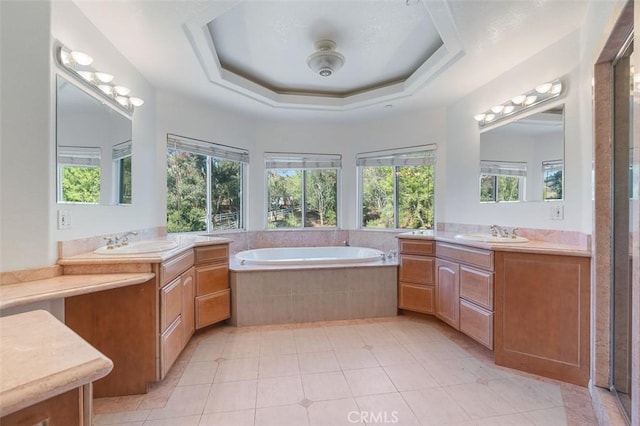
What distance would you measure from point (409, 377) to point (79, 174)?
2536mm

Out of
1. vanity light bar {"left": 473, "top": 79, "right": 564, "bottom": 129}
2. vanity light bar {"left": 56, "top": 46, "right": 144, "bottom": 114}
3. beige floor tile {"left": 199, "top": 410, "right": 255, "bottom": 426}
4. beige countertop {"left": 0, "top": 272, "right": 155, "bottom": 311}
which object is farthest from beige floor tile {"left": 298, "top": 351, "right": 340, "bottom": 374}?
vanity light bar {"left": 473, "top": 79, "right": 564, "bottom": 129}

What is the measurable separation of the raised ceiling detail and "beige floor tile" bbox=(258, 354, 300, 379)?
242 centimetres

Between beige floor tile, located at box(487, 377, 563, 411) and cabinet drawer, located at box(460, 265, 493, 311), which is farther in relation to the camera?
cabinet drawer, located at box(460, 265, 493, 311)

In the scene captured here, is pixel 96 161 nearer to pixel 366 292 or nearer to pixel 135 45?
pixel 135 45

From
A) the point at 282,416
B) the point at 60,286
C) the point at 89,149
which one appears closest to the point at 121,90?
the point at 89,149

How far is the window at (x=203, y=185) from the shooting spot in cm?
324

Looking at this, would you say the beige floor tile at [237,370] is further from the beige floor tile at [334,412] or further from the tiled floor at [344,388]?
the beige floor tile at [334,412]

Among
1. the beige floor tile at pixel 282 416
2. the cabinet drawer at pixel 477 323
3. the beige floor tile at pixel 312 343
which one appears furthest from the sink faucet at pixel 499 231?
the beige floor tile at pixel 282 416

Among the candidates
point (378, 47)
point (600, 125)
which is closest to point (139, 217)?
point (378, 47)

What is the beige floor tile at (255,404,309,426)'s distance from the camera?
1.57 meters

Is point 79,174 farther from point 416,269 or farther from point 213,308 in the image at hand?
point 416,269

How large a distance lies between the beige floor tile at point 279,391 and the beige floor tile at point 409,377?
0.63 metres

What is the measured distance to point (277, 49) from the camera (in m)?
2.56

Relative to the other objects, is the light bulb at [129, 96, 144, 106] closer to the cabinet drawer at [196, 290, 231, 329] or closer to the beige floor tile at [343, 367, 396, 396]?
A: the cabinet drawer at [196, 290, 231, 329]
